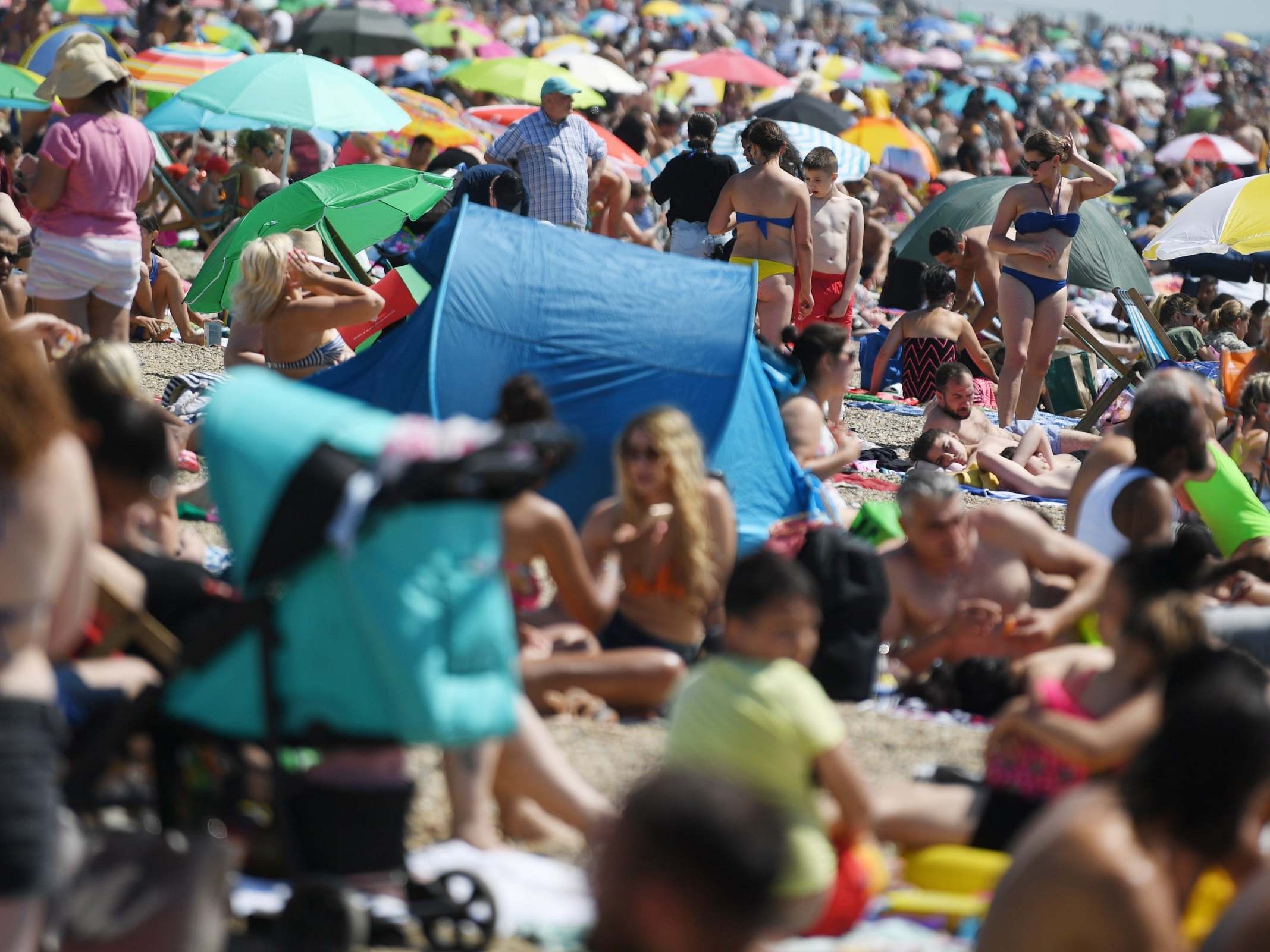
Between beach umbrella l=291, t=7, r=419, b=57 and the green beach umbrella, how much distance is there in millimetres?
11661

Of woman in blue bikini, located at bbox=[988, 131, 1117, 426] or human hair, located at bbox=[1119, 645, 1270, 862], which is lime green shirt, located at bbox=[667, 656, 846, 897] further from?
woman in blue bikini, located at bbox=[988, 131, 1117, 426]

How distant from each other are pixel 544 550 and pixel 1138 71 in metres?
37.7

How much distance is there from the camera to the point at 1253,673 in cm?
324

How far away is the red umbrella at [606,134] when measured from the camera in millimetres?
13086

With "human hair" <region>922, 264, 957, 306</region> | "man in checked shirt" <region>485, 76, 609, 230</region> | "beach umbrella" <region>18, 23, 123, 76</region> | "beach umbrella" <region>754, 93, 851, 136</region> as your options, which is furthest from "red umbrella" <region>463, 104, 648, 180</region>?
"human hair" <region>922, 264, 957, 306</region>

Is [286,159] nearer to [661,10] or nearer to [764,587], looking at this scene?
[764,587]

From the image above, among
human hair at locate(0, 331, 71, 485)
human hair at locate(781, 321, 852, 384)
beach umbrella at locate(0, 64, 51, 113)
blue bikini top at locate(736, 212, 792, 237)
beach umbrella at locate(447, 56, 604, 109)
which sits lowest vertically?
beach umbrella at locate(447, 56, 604, 109)

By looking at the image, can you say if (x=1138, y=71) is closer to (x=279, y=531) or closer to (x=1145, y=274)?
(x=1145, y=274)

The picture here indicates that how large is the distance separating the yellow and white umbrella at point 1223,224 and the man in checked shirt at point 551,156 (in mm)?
3636

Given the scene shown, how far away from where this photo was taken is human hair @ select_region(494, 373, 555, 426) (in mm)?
4973

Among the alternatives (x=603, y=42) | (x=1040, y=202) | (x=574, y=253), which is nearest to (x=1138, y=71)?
(x=603, y=42)

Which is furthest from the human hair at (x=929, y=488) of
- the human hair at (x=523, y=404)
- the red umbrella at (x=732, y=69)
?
the red umbrella at (x=732, y=69)

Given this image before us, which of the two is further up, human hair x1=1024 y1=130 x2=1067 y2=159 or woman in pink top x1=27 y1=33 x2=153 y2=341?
human hair x1=1024 y1=130 x2=1067 y2=159

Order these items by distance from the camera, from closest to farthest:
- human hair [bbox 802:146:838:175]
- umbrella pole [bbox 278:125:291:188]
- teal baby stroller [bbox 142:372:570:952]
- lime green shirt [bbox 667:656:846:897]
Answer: teal baby stroller [bbox 142:372:570:952], lime green shirt [bbox 667:656:846:897], human hair [bbox 802:146:838:175], umbrella pole [bbox 278:125:291:188]
